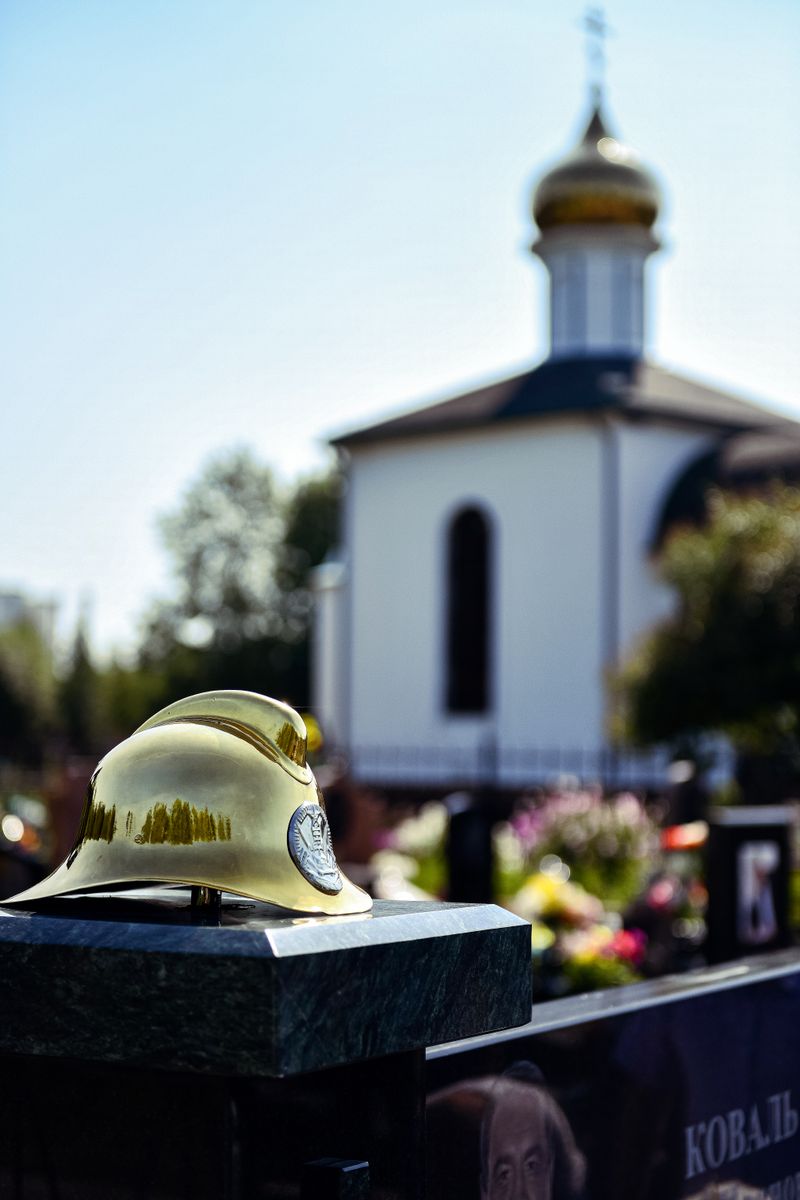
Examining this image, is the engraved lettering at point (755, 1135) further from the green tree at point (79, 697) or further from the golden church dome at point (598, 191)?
the green tree at point (79, 697)

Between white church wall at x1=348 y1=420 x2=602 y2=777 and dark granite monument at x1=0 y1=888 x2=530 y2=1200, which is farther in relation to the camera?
white church wall at x1=348 y1=420 x2=602 y2=777

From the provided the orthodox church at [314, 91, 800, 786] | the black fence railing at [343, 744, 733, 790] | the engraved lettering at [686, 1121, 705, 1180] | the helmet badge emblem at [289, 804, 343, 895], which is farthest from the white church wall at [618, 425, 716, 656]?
the helmet badge emblem at [289, 804, 343, 895]

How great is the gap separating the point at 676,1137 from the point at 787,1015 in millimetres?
656

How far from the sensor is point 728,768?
22516 millimetres

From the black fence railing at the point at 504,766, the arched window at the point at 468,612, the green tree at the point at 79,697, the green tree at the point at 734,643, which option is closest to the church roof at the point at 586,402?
the arched window at the point at 468,612

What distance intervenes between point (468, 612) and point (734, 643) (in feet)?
33.1

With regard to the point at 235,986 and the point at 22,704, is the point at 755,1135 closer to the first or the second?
the point at 235,986

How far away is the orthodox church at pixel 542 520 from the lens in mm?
25562

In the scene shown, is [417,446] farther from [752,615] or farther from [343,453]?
[752,615]

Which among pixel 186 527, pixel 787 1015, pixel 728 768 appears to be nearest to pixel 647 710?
pixel 728 768

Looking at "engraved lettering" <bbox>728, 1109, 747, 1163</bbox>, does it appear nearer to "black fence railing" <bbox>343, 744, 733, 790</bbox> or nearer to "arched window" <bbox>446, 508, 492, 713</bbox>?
"black fence railing" <bbox>343, 744, 733, 790</bbox>

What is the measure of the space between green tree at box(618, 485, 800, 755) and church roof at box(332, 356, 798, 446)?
6.77m

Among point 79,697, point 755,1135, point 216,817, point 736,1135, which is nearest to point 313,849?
point 216,817

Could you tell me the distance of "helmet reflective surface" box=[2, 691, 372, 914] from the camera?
225cm
